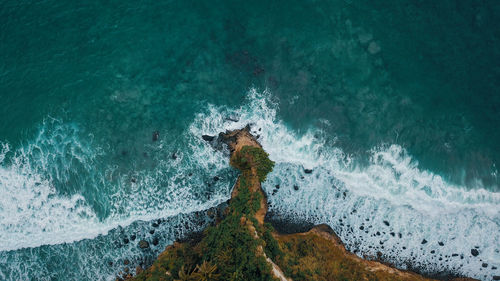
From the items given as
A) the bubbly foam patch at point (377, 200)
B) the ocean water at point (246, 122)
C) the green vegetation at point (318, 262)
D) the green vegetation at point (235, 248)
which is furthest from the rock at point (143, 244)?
the green vegetation at point (318, 262)

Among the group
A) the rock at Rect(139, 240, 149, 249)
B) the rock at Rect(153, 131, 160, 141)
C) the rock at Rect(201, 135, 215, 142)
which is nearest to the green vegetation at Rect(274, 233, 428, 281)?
the rock at Rect(201, 135, 215, 142)

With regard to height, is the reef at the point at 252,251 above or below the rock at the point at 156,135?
below

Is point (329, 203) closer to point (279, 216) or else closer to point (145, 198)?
point (279, 216)

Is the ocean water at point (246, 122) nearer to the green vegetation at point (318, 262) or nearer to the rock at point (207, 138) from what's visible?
A: the rock at point (207, 138)

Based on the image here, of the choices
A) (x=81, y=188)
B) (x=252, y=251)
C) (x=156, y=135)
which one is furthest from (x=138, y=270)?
(x=156, y=135)

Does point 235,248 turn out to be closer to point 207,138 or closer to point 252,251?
point 252,251
